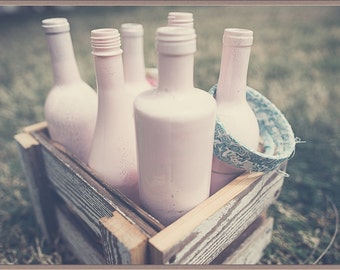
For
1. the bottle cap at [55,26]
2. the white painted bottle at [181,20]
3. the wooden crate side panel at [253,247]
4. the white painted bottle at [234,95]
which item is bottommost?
the wooden crate side panel at [253,247]

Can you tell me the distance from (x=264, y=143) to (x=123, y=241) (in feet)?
1.30

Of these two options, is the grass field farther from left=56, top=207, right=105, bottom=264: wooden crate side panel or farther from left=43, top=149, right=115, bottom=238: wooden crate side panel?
left=43, top=149, right=115, bottom=238: wooden crate side panel

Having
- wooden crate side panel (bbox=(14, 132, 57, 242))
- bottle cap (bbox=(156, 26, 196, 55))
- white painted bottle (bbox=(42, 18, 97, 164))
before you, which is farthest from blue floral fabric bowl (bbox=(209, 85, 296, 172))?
wooden crate side panel (bbox=(14, 132, 57, 242))

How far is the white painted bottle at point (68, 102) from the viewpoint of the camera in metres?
0.68

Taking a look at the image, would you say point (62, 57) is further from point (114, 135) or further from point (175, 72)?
point (175, 72)

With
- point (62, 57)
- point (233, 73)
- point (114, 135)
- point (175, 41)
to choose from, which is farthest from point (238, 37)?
point (62, 57)

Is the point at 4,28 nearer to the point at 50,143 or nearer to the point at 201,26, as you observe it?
the point at 201,26

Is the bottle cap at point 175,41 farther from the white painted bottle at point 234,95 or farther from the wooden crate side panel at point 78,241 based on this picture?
the wooden crate side panel at point 78,241

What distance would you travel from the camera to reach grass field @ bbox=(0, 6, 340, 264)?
90 cm

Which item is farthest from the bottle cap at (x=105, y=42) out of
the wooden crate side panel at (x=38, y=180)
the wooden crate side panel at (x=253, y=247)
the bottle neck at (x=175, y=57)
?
the wooden crate side panel at (x=253, y=247)

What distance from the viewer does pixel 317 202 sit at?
1016 millimetres

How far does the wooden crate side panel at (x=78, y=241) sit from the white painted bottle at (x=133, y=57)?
35 cm

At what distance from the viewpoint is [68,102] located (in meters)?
0.69

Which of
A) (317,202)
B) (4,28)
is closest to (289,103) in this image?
(317,202)
